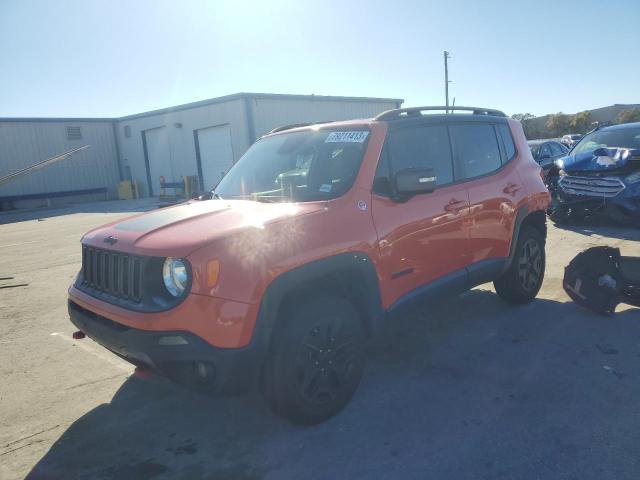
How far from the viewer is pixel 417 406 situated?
129 inches

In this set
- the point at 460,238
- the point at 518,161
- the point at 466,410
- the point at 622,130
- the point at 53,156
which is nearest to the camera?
the point at 466,410

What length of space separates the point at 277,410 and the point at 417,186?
171 cm

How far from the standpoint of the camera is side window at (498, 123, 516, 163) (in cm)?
492

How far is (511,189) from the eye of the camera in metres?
4.68

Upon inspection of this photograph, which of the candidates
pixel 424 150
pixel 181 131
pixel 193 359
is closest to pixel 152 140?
pixel 181 131

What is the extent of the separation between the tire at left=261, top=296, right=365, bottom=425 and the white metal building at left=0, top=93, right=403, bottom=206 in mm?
19636

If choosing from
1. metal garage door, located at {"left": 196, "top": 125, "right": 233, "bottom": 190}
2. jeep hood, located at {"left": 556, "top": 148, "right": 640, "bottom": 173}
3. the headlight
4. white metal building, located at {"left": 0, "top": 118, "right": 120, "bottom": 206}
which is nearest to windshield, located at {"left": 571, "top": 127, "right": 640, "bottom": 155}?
jeep hood, located at {"left": 556, "top": 148, "right": 640, "bottom": 173}

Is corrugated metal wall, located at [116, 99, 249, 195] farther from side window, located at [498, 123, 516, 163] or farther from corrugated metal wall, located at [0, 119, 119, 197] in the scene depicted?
side window, located at [498, 123, 516, 163]

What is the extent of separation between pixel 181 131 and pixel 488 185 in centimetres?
2320

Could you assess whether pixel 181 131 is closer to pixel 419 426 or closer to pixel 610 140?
pixel 610 140

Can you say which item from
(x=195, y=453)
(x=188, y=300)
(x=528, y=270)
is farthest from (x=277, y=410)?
(x=528, y=270)

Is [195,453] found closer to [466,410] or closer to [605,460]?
[466,410]

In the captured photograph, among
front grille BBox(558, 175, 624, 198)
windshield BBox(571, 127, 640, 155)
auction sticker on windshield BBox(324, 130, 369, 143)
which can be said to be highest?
auction sticker on windshield BBox(324, 130, 369, 143)

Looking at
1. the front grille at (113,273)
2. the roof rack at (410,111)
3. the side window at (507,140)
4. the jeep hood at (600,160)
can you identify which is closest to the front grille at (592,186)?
the jeep hood at (600,160)
